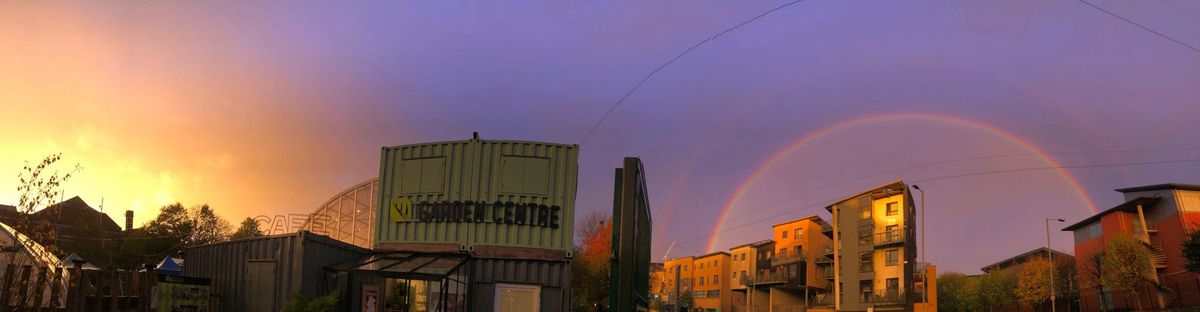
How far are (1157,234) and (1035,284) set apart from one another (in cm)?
1204

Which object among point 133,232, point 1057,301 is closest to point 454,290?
point 133,232

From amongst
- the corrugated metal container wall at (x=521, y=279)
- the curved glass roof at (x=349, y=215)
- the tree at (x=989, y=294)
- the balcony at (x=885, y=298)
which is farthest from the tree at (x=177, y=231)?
the tree at (x=989, y=294)

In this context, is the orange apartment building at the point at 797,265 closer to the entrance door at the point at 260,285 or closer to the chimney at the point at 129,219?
the chimney at the point at 129,219

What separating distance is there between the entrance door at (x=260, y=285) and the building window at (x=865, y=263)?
68.6 m

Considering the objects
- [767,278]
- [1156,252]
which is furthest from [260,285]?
[767,278]

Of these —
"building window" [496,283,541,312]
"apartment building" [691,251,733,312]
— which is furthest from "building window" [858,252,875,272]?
"building window" [496,283,541,312]

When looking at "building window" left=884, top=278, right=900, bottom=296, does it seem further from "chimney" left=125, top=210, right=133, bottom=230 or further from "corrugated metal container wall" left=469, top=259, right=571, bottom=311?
"chimney" left=125, top=210, right=133, bottom=230

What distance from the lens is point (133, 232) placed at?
56.3 metres

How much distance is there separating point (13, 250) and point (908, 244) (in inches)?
2908

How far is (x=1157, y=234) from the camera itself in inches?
2245

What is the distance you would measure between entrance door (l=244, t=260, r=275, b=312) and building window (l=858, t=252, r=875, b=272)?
6862 centimetres

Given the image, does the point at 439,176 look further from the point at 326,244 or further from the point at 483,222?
the point at 326,244

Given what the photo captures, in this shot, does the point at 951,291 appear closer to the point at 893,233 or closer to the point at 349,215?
the point at 893,233

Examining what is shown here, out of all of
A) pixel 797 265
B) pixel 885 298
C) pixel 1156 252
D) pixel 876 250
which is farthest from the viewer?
pixel 797 265
